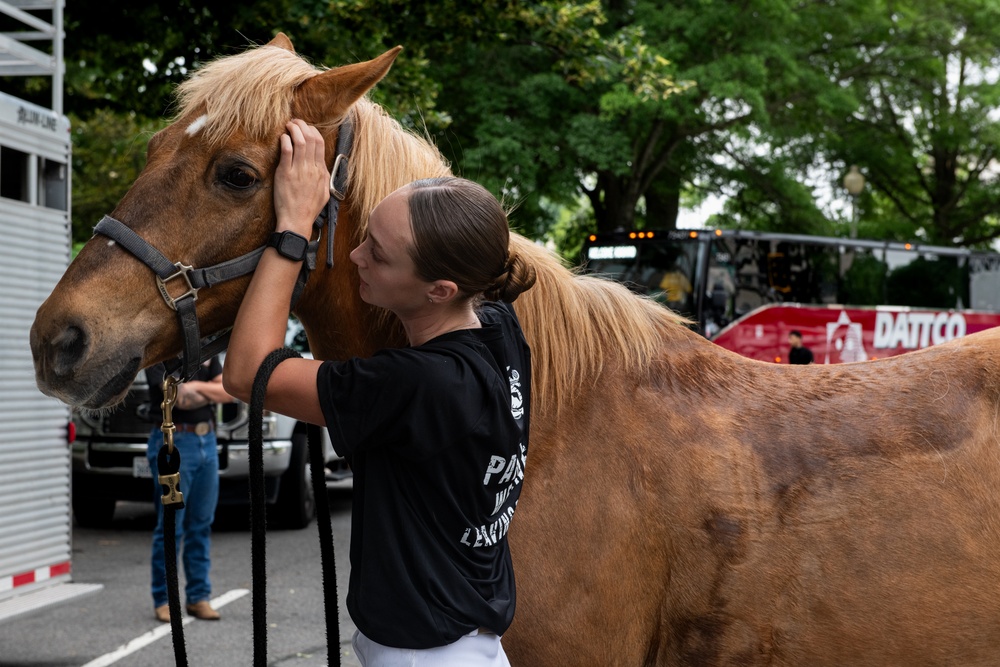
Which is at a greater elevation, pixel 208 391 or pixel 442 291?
pixel 442 291

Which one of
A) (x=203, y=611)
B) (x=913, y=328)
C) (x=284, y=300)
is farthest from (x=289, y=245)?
(x=913, y=328)

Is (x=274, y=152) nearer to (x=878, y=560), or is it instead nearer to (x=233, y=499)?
(x=878, y=560)

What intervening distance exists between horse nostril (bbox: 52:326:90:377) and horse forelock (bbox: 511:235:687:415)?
0.98 m

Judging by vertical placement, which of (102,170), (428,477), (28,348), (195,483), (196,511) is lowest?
(196,511)

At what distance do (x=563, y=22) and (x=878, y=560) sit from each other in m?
9.00

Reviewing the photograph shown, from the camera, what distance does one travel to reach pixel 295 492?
30.9 ft

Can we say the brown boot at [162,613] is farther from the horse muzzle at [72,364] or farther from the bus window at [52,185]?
the horse muzzle at [72,364]

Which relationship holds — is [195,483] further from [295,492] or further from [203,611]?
[295,492]

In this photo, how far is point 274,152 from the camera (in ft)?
7.06

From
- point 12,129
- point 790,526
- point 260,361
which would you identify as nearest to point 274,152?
point 260,361

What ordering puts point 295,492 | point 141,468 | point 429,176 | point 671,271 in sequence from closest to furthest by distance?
point 429,176
point 141,468
point 295,492
point 671,271

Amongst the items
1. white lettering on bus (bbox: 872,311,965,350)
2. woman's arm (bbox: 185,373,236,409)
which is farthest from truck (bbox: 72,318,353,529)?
white lettering on bus (bbox: 872,311,965,350)

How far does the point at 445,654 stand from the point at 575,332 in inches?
36.9

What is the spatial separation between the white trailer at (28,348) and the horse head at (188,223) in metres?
3.40
